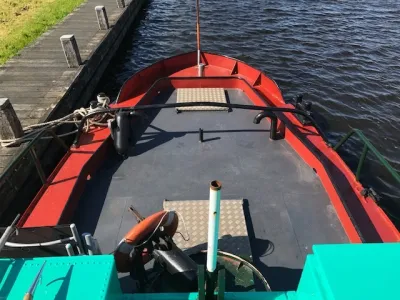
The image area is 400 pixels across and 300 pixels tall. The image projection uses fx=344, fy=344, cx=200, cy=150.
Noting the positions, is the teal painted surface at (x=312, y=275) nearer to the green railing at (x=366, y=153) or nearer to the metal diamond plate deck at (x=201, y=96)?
the green railing at (x=366, y=153)

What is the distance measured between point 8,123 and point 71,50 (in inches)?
173

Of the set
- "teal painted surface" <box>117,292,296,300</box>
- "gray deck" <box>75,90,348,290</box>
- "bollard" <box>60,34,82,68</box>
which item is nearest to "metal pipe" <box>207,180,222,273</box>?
"teal painted surface" <box>117,292,296,300</box>

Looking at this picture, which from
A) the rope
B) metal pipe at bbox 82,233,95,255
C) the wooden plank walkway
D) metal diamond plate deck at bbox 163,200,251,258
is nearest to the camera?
metal pipe at bbox 82,233,95,255

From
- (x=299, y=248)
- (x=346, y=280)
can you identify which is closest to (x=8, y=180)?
(x=299, y=248)

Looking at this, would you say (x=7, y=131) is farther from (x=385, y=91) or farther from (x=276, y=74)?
(x=385, y=91)

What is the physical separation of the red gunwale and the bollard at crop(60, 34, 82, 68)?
3705 mm

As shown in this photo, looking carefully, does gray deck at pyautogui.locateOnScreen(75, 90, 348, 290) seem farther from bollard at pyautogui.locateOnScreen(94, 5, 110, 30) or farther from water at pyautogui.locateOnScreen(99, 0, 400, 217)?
bollard at pyautogui.locateOnScreen(94, 5, 110, 30)

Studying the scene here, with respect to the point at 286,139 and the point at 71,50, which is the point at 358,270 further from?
the point at 71,50

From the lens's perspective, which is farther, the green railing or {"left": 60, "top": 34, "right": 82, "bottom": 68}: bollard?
{"left": 60, "top": 34, "right": 82, "bottom": 68}: bollard

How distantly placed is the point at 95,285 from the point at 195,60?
8.79 meters

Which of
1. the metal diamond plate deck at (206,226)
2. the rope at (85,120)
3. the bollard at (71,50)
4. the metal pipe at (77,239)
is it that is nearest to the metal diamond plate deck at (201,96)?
the rope at (85,120)

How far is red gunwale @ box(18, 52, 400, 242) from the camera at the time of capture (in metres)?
5.20

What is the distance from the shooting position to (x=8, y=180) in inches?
310

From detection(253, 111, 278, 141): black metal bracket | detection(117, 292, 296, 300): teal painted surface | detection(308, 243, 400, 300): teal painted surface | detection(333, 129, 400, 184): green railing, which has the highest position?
detection(308, 243, 400, 300): teal painted surface
